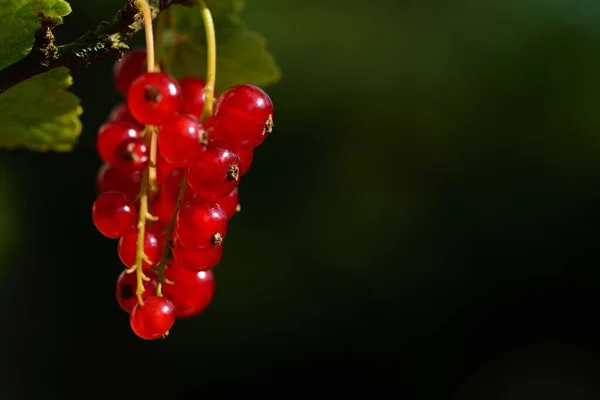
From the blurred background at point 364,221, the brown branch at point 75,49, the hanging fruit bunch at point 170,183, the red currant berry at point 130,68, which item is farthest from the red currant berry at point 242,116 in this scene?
the blurred background at point 364,221

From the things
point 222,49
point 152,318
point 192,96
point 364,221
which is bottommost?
point 152,318

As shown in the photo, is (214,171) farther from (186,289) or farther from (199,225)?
(186,289)

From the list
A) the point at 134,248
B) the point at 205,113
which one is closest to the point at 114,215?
the point at 134,248

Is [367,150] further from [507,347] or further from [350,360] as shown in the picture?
[507,347]

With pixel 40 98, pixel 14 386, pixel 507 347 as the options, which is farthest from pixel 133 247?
pixel 507 347

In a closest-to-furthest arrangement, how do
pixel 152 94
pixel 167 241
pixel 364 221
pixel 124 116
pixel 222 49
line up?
pixel 152 94, pixel 167 241, pixel 124 116, pixel 222 49, pixel 364 221

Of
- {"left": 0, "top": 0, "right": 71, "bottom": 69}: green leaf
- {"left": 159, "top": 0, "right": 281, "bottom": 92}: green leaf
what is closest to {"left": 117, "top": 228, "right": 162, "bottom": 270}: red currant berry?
{"left": 0, "top": 0, "right": 71, "bottom": 69}: green leaf
